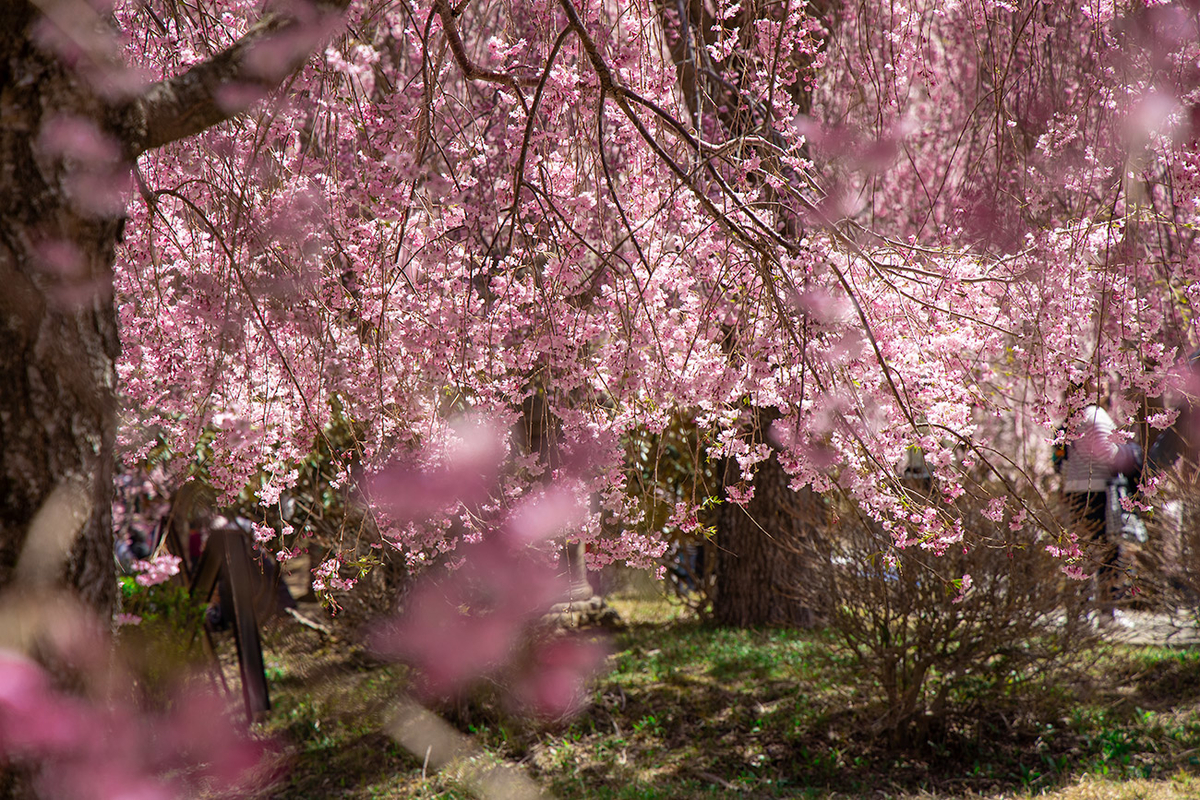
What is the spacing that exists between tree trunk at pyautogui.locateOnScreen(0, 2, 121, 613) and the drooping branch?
111mm

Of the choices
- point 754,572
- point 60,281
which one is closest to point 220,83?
point 60,281

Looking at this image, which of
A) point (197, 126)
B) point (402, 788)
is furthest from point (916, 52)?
point (402, 788)

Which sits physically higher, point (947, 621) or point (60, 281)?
point (60, 281)

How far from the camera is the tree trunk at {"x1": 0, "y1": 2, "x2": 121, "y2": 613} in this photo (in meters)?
1.91

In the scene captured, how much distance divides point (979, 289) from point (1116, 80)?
993 millimetres

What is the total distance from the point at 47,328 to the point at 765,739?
15.3ft

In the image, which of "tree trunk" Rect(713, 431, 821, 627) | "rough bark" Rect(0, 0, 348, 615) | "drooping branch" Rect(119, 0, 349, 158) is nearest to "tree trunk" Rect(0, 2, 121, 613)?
"rough bark" Rect(0, 0, 348, 615)

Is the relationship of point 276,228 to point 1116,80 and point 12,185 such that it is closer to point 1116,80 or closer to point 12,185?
point 12,185

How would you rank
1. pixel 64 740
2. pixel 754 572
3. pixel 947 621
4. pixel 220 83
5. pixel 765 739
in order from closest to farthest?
pixel 64 740, pixel 220 83, pixel 947 621, pixel 765 739, pixel 754 572

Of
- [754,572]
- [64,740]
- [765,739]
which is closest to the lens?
[64,740]

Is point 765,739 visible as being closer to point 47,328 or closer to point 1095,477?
point 1095,477

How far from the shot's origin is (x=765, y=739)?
5547 millimetres

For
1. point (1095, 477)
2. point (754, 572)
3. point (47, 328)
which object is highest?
point (47, 328)

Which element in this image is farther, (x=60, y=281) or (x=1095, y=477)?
(x=1095, y=477)
